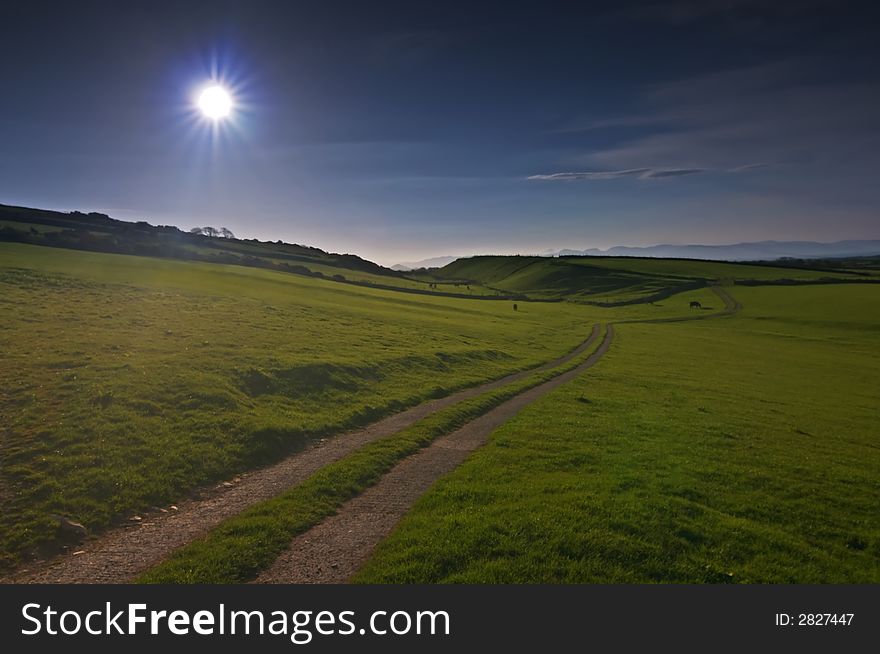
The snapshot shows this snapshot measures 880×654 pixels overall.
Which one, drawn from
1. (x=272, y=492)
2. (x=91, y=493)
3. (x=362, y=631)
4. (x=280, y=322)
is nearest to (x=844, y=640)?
(x=362, y=631)

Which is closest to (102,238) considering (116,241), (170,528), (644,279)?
(116,241)

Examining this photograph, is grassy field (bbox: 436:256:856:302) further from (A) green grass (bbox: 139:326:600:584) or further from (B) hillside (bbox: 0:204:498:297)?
(A) green grass (bbox: 139:326:600:584)

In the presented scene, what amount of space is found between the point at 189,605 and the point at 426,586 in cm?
492

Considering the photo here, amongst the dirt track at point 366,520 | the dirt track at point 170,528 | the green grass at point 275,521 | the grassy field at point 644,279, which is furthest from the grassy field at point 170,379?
the grassy field at point 644,279

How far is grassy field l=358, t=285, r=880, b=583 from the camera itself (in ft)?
35.8

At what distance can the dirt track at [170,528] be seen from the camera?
10.6m

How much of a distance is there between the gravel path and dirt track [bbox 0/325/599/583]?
2815 millimetres

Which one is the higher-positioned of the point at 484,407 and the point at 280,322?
the point at 280,322

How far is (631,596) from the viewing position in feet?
32.1

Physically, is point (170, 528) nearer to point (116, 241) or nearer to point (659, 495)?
point (659, 495)

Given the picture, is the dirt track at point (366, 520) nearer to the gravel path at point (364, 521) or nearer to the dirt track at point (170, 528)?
the gravel path at point (364, 521)

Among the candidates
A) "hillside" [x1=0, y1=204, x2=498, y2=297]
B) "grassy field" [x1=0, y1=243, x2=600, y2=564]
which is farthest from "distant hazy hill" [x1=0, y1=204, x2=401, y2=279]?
"grassy field" [x1=0, y1=243, x2=600, y2=564]

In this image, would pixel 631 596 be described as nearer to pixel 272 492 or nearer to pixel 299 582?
pixel 299 582

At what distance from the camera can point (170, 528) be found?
503 inches
